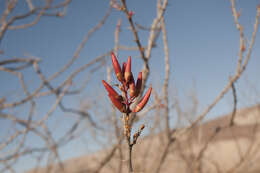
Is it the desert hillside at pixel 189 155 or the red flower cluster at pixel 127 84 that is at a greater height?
the red flower cluster at pixel 127 84

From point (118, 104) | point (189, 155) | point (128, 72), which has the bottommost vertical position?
point (189, 155)

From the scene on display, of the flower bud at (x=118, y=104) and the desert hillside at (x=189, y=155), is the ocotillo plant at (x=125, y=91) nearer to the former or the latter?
the flower bud at (x=118, y=104)

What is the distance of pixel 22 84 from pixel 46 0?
3.68 ft

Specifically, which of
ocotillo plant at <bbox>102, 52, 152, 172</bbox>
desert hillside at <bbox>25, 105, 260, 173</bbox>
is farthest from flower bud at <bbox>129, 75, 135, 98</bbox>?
desert hillside at <bbox>25, 105, 260, 173</bbox>

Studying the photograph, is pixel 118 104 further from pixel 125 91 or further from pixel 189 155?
pixel 189 155

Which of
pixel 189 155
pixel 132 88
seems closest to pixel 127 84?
pixel 132 88

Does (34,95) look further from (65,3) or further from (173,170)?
(173,170)

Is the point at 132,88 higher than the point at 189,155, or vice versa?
the point at 132,88

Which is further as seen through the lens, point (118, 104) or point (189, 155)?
point (189, 155)

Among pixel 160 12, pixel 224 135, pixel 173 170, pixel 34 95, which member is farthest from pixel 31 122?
pixel 224 135

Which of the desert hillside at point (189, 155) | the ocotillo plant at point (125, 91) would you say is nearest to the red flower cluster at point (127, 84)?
the ocotillo plant at point (125, 91)

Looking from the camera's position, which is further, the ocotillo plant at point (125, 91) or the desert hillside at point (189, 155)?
the desert hillside at point (189, 155)

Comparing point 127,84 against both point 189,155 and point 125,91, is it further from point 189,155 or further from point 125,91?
point 189,155

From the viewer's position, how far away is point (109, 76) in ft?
8.43
